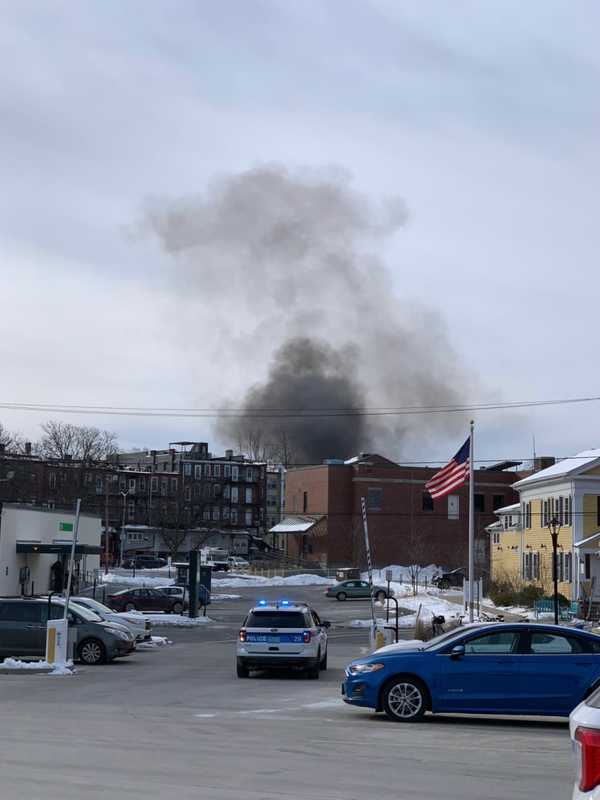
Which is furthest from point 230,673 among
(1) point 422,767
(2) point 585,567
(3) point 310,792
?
(2) point 585,567

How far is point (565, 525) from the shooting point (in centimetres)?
6281

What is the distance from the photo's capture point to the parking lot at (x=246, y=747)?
396 inches

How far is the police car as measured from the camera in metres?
23.3

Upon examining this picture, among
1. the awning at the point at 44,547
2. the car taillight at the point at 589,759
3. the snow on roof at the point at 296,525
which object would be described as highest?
the snow on roof at the point at 296,525

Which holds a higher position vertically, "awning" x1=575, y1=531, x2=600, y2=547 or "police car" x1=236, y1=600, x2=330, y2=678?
"awning" x1=575, y1=531, x2=600, y2=547

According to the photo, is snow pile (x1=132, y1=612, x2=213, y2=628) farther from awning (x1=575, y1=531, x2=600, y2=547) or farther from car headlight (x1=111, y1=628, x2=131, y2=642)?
awning (x1=575, y1=531, x2=600, y2=547)

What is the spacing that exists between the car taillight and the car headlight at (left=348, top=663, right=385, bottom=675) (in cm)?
1038

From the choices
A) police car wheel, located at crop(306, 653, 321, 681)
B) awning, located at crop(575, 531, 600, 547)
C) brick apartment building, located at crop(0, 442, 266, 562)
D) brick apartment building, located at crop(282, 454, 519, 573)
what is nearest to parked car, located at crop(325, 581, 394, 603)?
awning, located at crop(575, 531, 600, 547)

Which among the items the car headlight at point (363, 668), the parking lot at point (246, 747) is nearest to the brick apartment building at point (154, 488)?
the parking lot at point (246, 747)

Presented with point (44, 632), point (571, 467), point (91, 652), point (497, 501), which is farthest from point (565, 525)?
point (44, 632)

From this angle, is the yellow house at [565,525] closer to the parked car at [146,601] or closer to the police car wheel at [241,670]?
the parked car at [146,601]

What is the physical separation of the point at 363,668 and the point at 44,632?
38.3ft

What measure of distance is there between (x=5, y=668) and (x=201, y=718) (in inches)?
375

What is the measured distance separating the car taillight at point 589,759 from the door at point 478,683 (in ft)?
33.6
